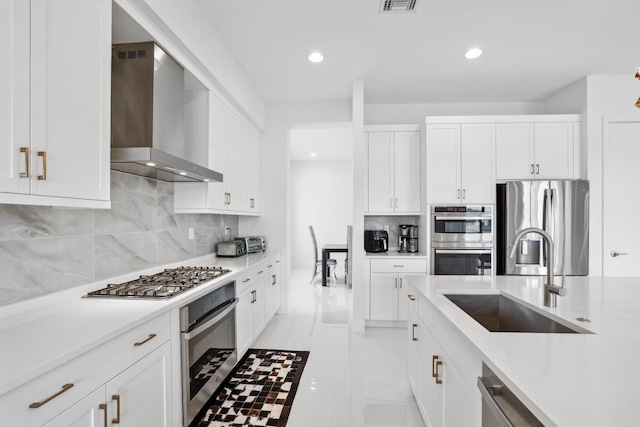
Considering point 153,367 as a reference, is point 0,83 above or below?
above

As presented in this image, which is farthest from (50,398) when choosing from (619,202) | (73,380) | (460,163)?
(619,202)

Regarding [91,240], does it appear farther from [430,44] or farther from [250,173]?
[430,44]

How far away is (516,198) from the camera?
3.56m

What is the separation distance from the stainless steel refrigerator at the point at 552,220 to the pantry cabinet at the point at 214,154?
9.66 ft

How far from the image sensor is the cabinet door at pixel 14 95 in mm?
1041

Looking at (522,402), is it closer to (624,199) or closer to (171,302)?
(171,302)

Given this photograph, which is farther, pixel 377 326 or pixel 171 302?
pixel 377 326

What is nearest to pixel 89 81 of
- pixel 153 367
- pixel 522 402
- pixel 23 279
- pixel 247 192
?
pixel 23 279

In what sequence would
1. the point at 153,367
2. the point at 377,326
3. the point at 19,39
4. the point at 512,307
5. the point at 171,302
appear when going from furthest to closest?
the point at 377,326
the point at 512,307
the point at 171,302
the point at 153,367
the point at 19,39

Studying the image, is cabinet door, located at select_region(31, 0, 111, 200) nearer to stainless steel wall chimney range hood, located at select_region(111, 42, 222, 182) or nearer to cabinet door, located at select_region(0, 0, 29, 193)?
cabinet door, located at select_region(0, 0, 29, 193)

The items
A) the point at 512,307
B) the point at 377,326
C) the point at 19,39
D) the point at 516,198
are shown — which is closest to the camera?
the point at 19,39

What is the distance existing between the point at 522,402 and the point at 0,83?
1755 millimetres

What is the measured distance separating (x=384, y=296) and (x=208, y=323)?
7.48ft

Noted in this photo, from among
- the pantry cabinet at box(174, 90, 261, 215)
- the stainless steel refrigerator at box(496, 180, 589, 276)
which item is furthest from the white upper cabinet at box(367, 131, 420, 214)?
the pantry cabinet at box(174, 90, 261, 215)
